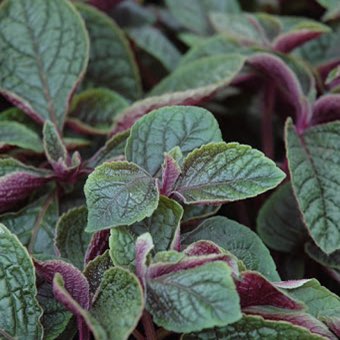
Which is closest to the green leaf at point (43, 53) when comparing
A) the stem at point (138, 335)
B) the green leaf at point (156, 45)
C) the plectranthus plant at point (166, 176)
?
the plectranthus plant at point (166, 176)

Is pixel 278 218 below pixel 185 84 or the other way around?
below

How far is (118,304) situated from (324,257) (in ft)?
1.18

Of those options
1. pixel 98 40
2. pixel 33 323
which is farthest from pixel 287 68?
pixel 33 323

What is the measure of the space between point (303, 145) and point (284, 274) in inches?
7.8

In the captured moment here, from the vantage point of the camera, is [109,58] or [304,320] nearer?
[304,320]

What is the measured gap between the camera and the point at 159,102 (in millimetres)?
1017

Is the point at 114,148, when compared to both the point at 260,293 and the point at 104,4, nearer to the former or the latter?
the point at 260,293

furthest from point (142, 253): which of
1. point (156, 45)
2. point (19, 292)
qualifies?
point (156, 45)

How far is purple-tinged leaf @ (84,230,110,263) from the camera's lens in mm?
843

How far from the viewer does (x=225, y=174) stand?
822mm

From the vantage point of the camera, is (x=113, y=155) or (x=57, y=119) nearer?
(x=113, y=155)

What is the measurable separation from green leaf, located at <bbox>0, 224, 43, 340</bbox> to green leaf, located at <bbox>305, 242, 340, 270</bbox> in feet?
1.32

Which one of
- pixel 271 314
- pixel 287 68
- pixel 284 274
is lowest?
pixel 284 274

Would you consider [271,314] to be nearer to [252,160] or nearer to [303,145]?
[252,160]
